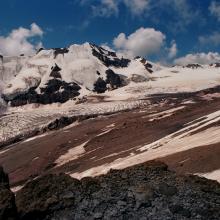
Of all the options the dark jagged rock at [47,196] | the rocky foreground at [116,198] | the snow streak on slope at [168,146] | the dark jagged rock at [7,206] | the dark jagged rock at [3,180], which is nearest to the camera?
the dark jagged rock at [7,206]

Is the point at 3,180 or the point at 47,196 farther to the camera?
the point at 3,180

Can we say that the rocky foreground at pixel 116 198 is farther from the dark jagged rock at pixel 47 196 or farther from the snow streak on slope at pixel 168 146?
the snow streak on slope at pixel 168 146

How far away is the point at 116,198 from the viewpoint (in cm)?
2412

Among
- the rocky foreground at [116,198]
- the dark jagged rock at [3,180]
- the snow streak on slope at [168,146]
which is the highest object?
the dark jagged rock at [3,180]

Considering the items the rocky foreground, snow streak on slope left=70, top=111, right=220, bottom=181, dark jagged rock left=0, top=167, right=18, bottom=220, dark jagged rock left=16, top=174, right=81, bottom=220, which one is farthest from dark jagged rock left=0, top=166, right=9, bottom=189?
snow streak on slope left=70, top=111, right=220, bottom=181

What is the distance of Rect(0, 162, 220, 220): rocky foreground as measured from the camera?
76.4 ft

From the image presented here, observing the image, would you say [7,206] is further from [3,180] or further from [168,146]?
[168,146]

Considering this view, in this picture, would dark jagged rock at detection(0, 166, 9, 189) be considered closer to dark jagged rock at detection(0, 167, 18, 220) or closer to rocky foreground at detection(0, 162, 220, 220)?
rocky foreground at detection(0, 162, 220, 220)

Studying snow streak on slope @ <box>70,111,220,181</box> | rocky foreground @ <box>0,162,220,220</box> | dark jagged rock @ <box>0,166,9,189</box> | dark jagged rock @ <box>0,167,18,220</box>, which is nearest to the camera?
dark jagged rock @ <box>0,167,18,220</box>

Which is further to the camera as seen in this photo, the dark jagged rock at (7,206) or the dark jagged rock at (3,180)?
the dark jagged rock at (3,180)

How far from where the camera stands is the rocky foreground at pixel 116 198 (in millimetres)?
23297

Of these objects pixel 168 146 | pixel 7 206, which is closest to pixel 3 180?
pixel 7 206

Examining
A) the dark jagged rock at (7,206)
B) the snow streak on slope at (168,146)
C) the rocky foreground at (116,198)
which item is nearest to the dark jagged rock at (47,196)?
the rocky foreground at (116,198)

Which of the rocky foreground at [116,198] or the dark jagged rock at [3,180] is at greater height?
the dark jagged rock at [3,180]
